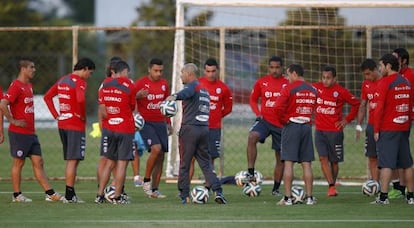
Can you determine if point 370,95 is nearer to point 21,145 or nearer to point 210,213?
point 210,213

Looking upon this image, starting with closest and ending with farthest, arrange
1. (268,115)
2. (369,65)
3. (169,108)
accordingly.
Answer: (169,108) → (369,65) → (268,115)

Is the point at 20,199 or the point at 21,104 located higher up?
the point at 21,104

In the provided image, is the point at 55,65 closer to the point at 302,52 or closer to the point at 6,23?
the point at 6,23

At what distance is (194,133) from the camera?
15750 mm

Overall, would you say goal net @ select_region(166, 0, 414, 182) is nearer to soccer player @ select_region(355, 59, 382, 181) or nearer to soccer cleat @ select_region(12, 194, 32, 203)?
soccer player @ select_region(355, 59, 382, 181)

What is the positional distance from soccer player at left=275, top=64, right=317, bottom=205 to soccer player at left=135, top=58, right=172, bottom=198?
239cm

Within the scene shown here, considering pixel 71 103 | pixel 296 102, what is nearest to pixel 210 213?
pixel 296 102

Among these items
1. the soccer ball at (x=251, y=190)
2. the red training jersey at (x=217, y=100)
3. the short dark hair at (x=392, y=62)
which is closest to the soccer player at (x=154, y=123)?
the red training jersey at (x=217, y=100)

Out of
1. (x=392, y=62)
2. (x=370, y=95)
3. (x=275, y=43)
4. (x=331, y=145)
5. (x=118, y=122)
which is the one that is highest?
(x=275, y=43)

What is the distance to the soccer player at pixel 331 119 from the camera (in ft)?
58.4

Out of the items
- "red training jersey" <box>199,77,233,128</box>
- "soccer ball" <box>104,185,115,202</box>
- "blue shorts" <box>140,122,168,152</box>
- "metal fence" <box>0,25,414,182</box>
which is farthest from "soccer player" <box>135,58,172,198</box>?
"metal fence" <box>0,25,414,182</box>

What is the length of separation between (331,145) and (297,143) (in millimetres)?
2289

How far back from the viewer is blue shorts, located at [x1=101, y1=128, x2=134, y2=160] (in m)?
15.8

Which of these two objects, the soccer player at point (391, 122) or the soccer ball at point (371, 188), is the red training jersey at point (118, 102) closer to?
the soccer player at point (391, 122)
